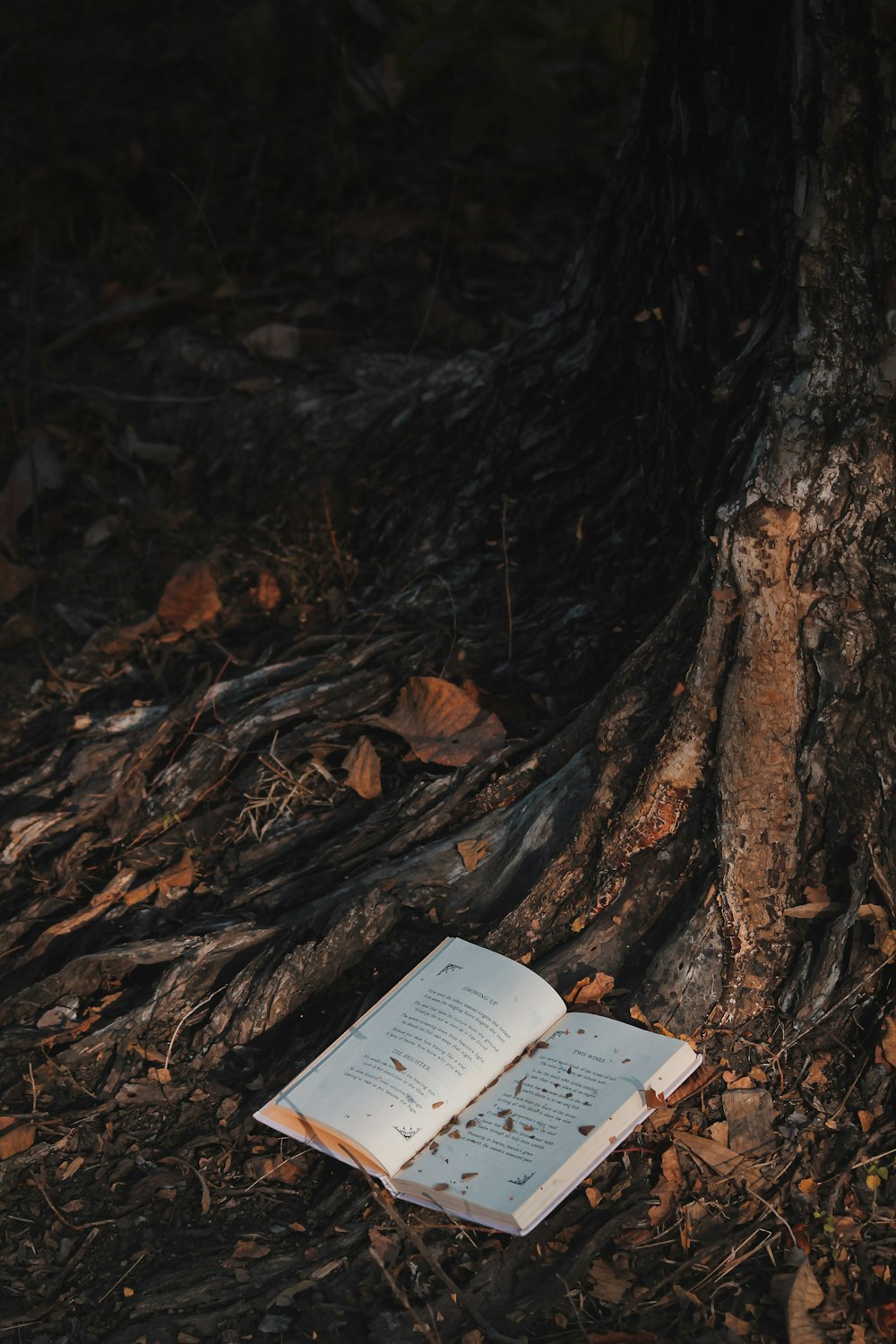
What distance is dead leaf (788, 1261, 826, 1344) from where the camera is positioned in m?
1.78

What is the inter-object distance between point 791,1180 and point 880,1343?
10.7 inches

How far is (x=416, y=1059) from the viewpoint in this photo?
215cm

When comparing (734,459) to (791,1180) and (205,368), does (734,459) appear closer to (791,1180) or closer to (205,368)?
(791,1180)

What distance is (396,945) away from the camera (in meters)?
2.45

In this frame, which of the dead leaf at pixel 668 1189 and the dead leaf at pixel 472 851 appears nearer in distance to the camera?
the dead leaf at pixel 668 1189

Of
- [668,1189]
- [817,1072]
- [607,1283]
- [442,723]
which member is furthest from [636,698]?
[607,1283]

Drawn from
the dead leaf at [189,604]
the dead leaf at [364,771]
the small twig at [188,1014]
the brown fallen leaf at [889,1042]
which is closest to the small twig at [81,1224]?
the small twig at [188,1014]

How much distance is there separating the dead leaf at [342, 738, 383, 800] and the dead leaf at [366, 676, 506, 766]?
7cm

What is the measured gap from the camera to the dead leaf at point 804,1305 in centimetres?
178

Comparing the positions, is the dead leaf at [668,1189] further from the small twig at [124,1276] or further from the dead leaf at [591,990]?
the small twig at [124,1276]

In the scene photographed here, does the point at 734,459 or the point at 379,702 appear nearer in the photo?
the point at 734,459

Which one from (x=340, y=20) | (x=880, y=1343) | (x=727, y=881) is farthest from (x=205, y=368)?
(x=880, y=1343)

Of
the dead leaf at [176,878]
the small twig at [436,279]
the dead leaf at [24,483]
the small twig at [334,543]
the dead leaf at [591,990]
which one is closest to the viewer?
the dead leaf at [591,990]

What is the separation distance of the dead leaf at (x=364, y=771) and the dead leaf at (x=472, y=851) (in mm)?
335
